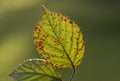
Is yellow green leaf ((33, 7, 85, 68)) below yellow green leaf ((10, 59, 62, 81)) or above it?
above

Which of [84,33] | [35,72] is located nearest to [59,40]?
[35,72]

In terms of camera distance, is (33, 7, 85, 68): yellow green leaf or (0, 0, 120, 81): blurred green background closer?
(33, 7, 85, 68): yellow green leaf

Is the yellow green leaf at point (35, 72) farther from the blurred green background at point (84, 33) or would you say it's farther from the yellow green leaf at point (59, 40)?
the blurred green background at point (84, 33)

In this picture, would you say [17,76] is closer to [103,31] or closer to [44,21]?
[44,21]

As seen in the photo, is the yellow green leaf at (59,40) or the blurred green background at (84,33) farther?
the blurred green background at (84,33)

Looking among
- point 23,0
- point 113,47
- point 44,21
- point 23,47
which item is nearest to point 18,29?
point 23,47

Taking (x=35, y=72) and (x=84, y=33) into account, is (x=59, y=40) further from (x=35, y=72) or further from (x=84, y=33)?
(x=84, y=33)

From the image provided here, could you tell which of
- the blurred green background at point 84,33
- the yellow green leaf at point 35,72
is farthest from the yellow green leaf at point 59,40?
the blurred green background at point 84,33

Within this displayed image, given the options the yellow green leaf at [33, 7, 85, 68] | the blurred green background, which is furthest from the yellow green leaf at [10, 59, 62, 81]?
the blurred green background

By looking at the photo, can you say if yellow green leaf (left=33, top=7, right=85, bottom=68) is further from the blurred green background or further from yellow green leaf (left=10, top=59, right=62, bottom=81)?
the blurred green background
